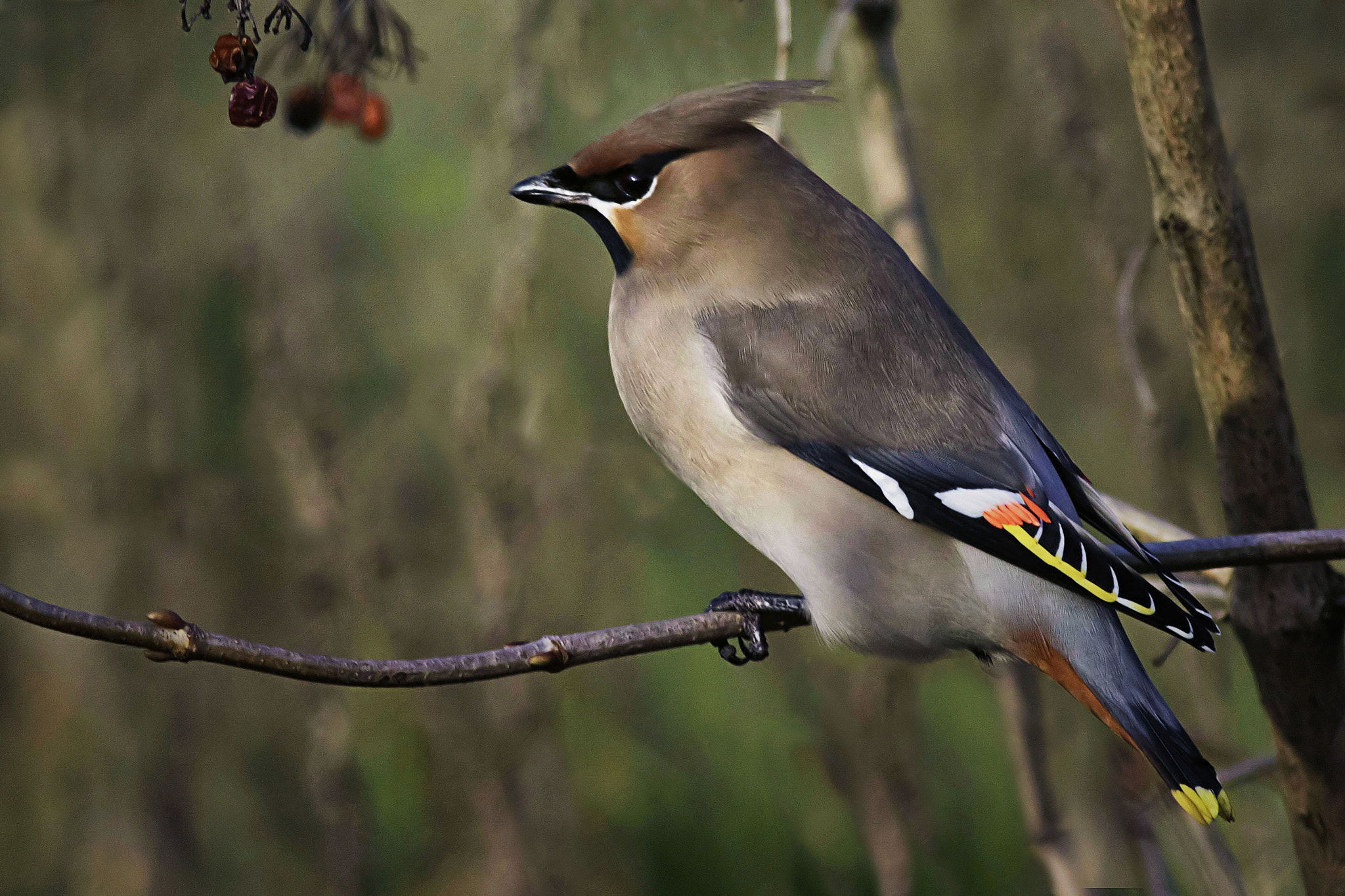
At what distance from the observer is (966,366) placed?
2189mm

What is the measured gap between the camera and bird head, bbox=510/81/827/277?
2266 mm

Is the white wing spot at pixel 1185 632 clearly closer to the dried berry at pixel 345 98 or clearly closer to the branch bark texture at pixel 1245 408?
the branch bark texture at pixel 1245 408

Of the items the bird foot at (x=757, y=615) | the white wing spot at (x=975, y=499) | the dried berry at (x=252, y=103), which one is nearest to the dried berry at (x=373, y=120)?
the dried berry at (x=252, y=103)

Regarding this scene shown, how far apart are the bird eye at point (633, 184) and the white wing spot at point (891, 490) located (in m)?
0.64

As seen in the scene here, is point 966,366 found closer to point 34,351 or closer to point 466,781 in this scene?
point 466,781

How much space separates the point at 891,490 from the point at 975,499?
0.43 feet

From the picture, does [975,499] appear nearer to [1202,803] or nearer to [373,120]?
[1202,803]

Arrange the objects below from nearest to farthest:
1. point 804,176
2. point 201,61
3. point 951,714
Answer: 1. point 804,176
2. point 951,714
3. point 201,61

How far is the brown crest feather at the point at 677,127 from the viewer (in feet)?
7.34

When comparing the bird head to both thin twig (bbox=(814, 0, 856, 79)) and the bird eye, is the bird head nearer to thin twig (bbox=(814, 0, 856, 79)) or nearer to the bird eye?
the bird eye

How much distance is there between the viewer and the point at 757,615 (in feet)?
7.05

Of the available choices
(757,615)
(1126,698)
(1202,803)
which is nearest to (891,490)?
(757,615)

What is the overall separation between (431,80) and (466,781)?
2.08 metres

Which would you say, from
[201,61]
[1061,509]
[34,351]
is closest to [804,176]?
[1061,509]
